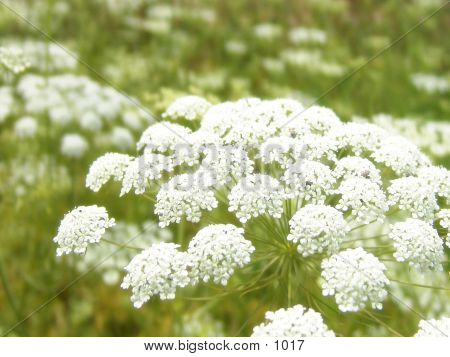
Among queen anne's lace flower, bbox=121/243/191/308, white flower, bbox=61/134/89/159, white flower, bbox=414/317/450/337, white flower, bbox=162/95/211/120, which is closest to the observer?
white flower, bbox=414/317/450/337

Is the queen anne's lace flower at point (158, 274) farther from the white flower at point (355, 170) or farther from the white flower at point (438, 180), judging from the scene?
the white flower at point (438, 180)

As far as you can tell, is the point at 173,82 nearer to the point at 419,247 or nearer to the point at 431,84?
the point at 431,84

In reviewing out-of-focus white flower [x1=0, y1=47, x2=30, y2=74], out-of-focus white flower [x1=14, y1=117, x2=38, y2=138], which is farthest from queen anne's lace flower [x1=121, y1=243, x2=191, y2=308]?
out-of-focus white flower [x1=14, y1=117, x2=38, y2=138]

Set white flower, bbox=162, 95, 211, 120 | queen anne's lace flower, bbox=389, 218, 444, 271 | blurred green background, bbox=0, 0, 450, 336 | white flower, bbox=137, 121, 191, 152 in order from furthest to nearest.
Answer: blurred green background, bbox=0, 0, 450, 336
white flower, bbox=162, 95, 211, 120
white flower, bbox=137, 121, 191, 152
queen anne's lace flower, bbox=389, 218, 444, 271

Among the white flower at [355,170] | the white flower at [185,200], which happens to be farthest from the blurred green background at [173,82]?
the white flower at [355,170]

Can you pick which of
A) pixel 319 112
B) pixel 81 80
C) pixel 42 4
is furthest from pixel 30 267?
pixel 42 4

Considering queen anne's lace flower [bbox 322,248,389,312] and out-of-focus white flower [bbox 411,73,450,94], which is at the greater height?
out-of-focus white flower [bbox 411,73,450,94]

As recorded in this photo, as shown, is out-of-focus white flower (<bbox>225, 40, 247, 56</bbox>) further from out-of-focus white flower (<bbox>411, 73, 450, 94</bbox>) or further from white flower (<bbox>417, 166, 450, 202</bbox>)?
white flower (<bbox>417, 166, 450, 202</bbox>)

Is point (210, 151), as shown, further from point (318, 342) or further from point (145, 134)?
point (318, 342)
